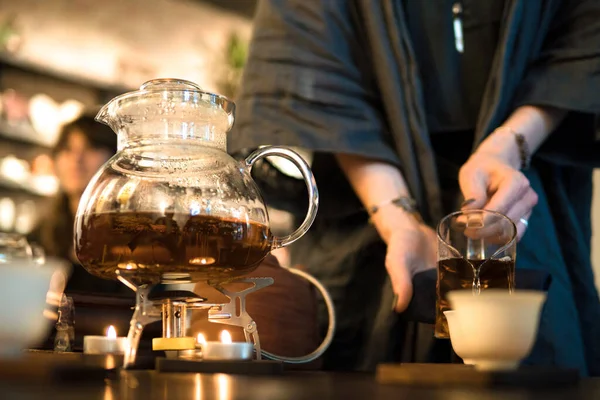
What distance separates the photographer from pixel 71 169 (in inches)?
115

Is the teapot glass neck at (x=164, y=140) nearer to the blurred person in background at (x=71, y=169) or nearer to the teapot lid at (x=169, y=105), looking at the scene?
the teapot lid at (x=169, y=105)

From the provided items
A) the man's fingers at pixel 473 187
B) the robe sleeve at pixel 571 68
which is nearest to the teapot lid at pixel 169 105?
the man's fingers at pixel 473 187

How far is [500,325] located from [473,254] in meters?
0.26

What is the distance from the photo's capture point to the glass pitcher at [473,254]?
0.72 metres

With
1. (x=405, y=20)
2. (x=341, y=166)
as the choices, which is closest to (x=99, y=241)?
(x=341, y=166)

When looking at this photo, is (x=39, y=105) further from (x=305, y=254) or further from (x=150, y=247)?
(x=150, y=247)

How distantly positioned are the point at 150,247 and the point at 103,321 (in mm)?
293

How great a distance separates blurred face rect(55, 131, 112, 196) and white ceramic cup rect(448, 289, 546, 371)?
8.38ft

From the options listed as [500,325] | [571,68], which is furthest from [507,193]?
[500,325]

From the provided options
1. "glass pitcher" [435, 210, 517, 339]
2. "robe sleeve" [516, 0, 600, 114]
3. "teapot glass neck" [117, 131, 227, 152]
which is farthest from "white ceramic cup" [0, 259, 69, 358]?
"robe sleeve" [516, 0, 600, 114]

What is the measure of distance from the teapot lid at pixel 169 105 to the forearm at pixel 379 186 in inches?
15.5

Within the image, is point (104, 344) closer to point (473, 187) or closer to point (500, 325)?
point (500, 325)

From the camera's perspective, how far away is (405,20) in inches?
44.5

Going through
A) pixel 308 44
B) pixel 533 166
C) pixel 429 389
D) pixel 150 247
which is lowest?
pixel 429 389
